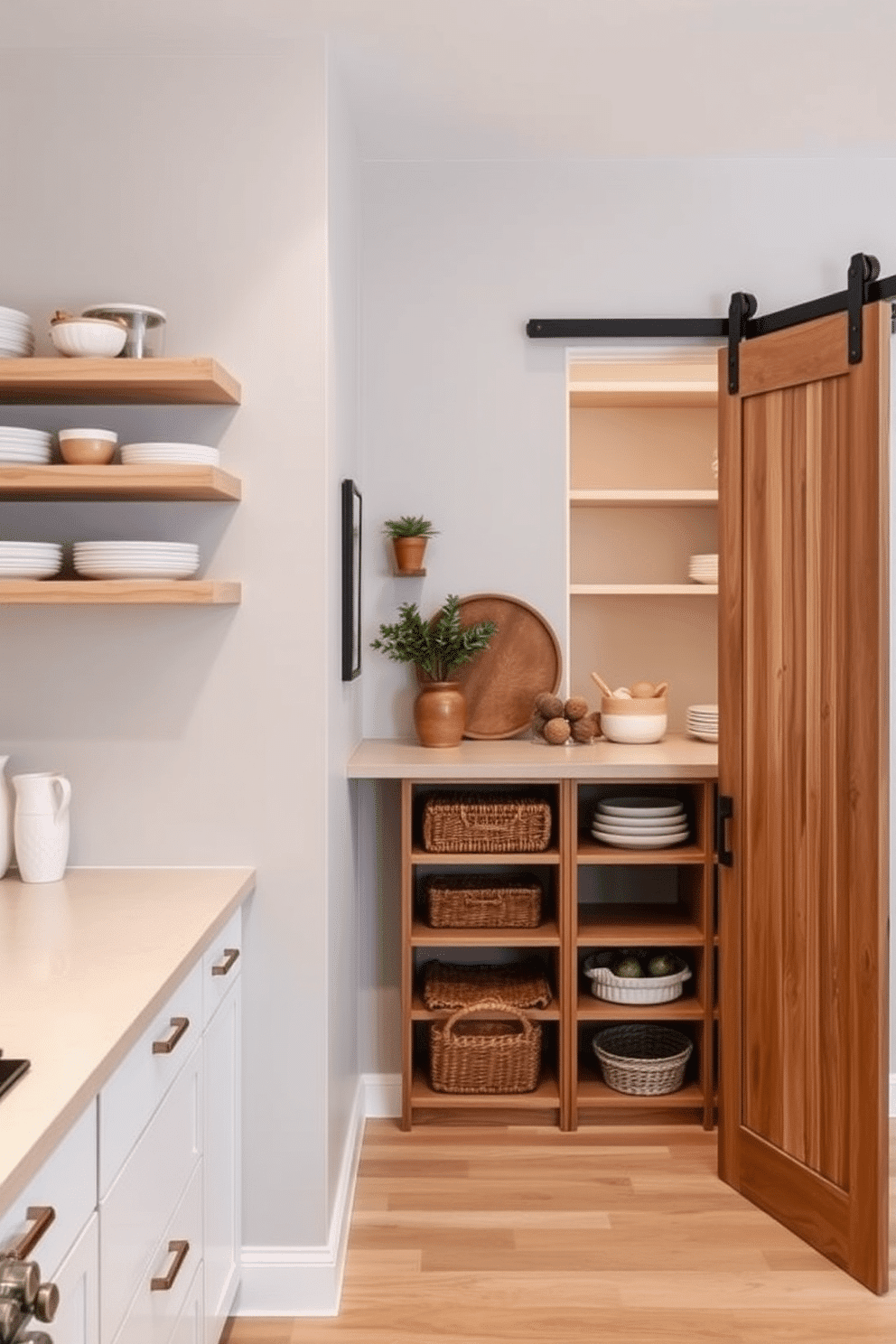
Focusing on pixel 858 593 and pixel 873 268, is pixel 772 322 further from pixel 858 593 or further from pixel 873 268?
pixel 858 593

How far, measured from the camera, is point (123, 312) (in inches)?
90.6

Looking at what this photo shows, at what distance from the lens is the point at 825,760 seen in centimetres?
271

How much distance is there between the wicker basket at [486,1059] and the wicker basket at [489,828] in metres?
0.43

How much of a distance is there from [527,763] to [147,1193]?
1617 millimetres

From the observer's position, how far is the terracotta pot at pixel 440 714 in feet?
11.0

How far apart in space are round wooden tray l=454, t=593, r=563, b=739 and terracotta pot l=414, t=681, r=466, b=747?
0.60 feet

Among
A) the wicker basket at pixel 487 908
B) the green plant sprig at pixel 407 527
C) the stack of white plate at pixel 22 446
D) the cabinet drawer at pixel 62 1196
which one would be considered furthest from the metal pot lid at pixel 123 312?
the wicker basket at pixel 487 908

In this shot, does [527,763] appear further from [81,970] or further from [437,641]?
[81,970]

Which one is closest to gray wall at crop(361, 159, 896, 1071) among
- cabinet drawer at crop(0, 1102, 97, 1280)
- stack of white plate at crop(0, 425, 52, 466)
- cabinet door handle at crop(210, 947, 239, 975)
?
cabinet door handle at crop(210, 947, 239, 975)

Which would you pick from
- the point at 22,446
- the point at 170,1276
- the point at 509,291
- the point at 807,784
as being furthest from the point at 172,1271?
the point at 509,291

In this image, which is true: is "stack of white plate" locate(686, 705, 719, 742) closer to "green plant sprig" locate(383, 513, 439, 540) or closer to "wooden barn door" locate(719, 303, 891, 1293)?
"wooden barn door" locate(719, 303, 891, 1293)

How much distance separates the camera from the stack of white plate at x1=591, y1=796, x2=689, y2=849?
3.34 m

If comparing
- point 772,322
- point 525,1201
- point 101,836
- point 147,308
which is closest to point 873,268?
point 772,322

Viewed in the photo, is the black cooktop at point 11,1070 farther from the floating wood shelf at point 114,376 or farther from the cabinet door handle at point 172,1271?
the floating wood shelf at point 114,376
